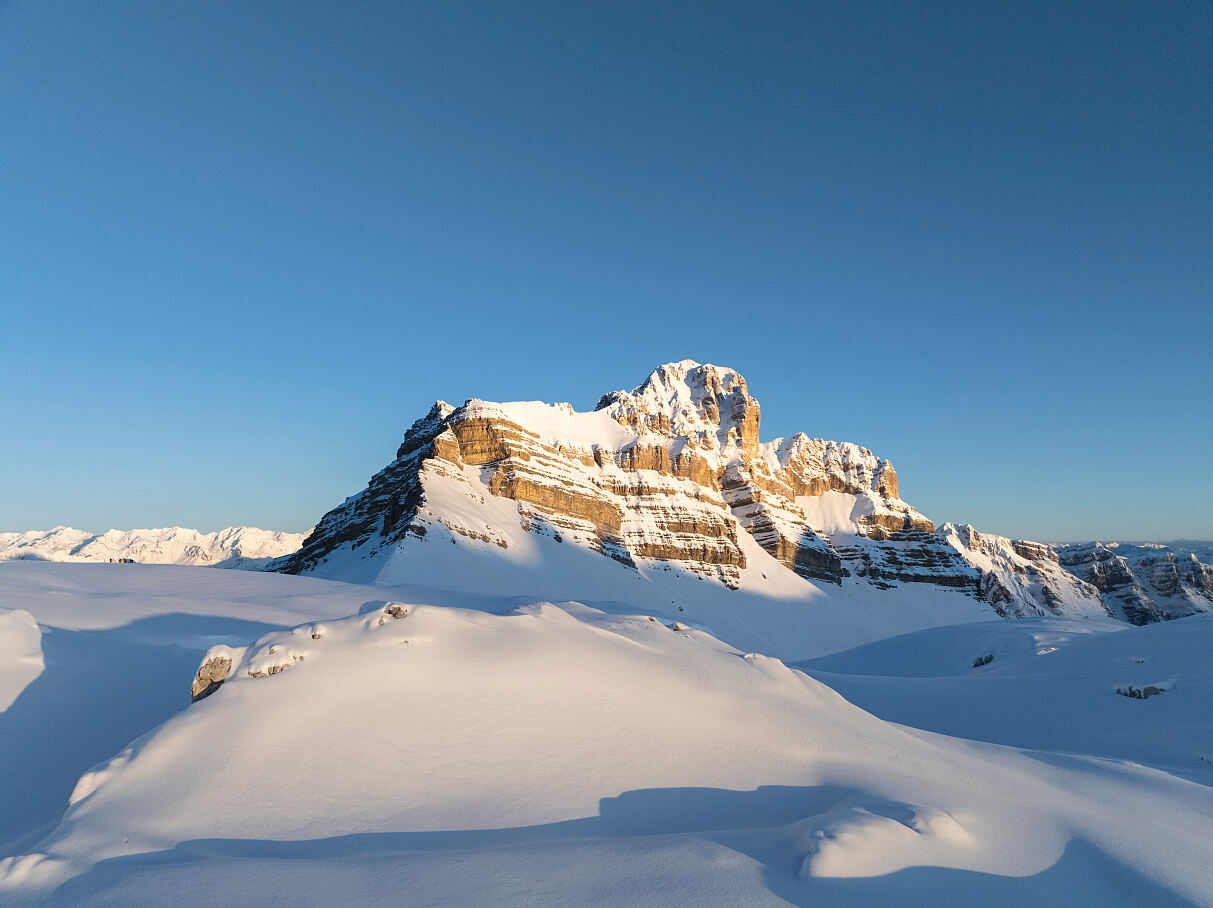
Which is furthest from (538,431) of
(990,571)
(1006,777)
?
(990,571)

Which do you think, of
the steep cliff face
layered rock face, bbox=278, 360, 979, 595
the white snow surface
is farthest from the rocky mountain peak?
the white snow surface

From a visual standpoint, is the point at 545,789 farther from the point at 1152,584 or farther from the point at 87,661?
the point at 1152,584

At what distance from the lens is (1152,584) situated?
543 feet

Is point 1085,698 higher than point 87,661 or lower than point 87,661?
lower

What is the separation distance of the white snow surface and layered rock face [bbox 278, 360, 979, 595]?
4521 centimetres

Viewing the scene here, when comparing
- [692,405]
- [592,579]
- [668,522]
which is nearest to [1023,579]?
[692,405]

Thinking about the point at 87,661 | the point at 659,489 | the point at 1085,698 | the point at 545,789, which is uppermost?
the point at 659,489

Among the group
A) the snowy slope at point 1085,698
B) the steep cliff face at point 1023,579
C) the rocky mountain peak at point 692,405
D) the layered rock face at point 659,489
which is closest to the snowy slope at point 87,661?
the snowy slope at point 1085,698

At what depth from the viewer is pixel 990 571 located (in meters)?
144

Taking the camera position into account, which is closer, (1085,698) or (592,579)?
(1085,698)

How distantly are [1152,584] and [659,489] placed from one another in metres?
165

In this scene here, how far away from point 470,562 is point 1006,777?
4989cm

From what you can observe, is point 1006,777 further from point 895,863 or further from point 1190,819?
point 895,863

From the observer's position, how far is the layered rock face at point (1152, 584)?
151000 mm
